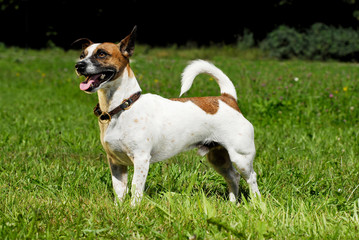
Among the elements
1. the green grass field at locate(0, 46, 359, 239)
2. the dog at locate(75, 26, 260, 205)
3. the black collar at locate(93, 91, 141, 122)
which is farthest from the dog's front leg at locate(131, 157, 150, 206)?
the black collar at locate(93, 91, 141, 122)

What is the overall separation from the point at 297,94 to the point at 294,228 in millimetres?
5160

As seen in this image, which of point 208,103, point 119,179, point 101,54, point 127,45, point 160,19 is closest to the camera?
point 101,54

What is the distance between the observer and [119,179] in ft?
10.9

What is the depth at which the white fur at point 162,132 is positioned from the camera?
3074 millimetres

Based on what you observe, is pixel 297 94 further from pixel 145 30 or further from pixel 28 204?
pixel 145 30

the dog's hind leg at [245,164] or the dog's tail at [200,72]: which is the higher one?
the dog's tail at [200,72]

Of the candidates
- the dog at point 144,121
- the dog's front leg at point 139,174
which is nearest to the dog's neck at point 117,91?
the dog at point 144,121

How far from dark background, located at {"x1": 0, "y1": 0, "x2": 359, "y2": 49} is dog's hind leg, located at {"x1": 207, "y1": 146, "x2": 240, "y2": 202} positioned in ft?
70.5

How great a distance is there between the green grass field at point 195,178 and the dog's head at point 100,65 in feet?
2.83

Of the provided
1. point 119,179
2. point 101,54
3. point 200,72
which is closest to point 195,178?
point 119,179

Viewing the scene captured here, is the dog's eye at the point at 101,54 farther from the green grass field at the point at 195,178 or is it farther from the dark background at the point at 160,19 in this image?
the dark background at the point at 160,19

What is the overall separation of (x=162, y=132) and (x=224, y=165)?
2.76 feet

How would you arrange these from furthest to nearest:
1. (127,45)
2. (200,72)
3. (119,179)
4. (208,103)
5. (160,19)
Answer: (160,19), (200,72), (208,103), (119,179), (127,45)

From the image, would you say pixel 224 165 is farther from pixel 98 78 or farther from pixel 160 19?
pixel 160 19
